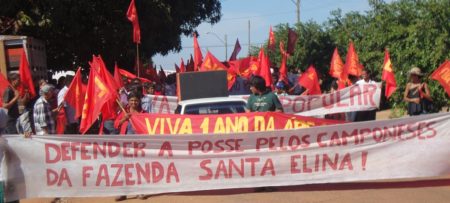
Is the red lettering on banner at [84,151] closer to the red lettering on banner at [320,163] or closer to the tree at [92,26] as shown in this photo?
the red lettering on banner at [320,163]

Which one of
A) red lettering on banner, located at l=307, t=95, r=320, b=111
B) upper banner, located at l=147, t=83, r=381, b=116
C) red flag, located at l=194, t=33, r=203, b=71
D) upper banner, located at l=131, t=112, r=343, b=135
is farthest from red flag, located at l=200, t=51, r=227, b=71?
upper banner, located at l=131, t=112, r=343, b=135

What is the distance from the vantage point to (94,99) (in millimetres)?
9430

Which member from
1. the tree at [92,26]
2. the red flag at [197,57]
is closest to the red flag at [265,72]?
the red flag at [197,57]

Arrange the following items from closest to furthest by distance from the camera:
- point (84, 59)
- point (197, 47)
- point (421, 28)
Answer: point (421, 28)
point (197, 47)
point (84, 59)

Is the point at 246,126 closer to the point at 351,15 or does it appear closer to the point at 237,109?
the point at 237,109

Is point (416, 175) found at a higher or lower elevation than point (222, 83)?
lower

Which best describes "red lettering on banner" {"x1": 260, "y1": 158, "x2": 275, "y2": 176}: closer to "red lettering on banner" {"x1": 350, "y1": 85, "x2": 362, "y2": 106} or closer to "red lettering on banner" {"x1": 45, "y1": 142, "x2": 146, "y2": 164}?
"red lettering on banner" {"x1": 45, "y1": 142, "x2": 146, "y2": 164}

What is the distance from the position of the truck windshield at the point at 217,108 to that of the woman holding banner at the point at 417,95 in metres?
2.93

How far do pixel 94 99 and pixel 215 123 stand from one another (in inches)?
77.1

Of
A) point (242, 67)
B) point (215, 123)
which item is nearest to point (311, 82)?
point (242, 67)

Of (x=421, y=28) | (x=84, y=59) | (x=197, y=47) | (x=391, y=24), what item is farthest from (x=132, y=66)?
(x=421, y=28)

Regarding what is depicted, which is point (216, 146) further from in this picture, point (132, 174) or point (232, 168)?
point (132, 174)

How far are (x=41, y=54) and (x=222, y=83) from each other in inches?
255

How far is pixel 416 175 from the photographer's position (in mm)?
8344
